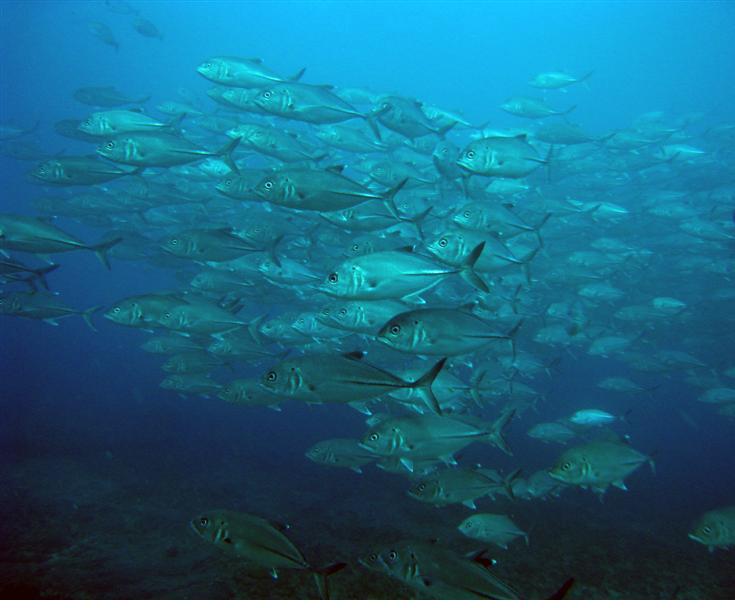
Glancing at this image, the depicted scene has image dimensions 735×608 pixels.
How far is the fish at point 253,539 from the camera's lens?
3047 millimetres

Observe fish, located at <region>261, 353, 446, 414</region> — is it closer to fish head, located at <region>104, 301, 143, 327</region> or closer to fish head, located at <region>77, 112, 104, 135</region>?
fish head, located at <region>104, 301, 143, 327</region>

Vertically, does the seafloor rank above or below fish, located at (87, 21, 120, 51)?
below

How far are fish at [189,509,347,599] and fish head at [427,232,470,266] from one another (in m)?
2.78

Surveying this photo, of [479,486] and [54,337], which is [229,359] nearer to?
[479,486]

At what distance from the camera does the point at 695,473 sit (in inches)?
546

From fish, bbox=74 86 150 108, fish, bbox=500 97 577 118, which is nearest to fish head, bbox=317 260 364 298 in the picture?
fish, bbox=500 97 577 118

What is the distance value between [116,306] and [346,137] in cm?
431

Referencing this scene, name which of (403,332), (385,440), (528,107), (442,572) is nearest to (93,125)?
(403,332)

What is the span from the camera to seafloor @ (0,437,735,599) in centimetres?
488

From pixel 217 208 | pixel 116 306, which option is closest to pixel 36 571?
pixel 116 306

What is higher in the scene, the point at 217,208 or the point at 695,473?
the point at 217,208

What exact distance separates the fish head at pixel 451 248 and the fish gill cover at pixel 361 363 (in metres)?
0.03

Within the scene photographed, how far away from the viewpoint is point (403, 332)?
11.4 feet

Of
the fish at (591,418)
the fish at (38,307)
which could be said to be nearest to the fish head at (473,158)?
the fish at (591,418)
